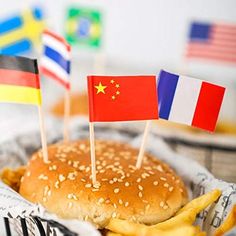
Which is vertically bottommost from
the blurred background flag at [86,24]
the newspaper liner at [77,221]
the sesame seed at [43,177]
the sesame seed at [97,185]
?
the newspaper liner at [77,221]

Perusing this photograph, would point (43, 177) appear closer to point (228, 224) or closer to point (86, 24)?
point (228, 224)

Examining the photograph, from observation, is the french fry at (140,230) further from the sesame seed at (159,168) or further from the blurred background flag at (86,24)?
the blurred background flag at (86,24)

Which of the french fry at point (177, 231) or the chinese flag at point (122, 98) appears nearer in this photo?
the french fry at point (177, 231)

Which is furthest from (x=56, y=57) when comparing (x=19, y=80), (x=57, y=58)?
(x=19, y=80)

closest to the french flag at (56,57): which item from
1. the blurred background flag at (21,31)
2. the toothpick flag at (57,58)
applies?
the toothpick flag at (57,58)

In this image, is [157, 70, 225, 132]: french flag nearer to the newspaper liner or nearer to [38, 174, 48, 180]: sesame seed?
the newspaper liner

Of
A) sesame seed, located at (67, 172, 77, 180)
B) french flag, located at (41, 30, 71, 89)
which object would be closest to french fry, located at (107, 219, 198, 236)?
sesame seed, located at (67, 172, 77, 180)
